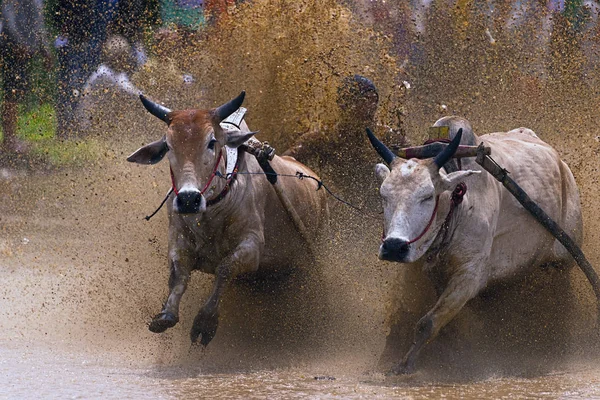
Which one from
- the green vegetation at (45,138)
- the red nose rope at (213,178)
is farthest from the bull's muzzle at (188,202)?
the green vegetation at (45,138)

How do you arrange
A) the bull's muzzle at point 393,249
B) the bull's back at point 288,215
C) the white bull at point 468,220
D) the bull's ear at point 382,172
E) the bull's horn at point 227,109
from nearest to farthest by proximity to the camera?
1. the bull's muzzle at point 393,249
2. the white bull at point 468,220
3. the bull's ear at point 382,172
4. the bull's horn at point 227,109
5. the bull's back at point 288,215

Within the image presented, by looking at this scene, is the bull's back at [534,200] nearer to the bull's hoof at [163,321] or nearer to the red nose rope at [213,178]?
the red nose rope at [213,178]

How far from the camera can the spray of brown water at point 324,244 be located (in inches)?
267

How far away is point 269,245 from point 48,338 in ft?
4.96

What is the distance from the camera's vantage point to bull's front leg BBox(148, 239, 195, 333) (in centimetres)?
620

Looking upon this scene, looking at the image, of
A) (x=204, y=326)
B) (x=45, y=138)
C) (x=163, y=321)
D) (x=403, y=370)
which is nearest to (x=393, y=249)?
(x=403, y=370)

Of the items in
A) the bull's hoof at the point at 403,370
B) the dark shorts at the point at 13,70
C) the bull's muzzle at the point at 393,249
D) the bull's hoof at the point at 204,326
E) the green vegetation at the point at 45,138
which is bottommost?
the green vegetation at the point at 45,138

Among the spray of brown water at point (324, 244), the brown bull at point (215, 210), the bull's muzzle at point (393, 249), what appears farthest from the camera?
the spray of brown water at point (324, 244)

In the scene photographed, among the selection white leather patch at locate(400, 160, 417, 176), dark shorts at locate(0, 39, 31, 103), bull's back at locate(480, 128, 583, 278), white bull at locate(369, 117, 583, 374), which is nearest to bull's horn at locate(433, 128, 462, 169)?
white bull at locate(369, 117, 583, 374)

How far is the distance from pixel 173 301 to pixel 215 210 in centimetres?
61

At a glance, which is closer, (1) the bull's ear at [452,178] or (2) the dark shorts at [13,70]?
(1) the bull's ear at [452,178]

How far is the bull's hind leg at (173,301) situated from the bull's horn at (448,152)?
1.59 metres

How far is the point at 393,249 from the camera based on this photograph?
5703mm

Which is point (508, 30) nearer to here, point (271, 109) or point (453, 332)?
point (271, 109)
